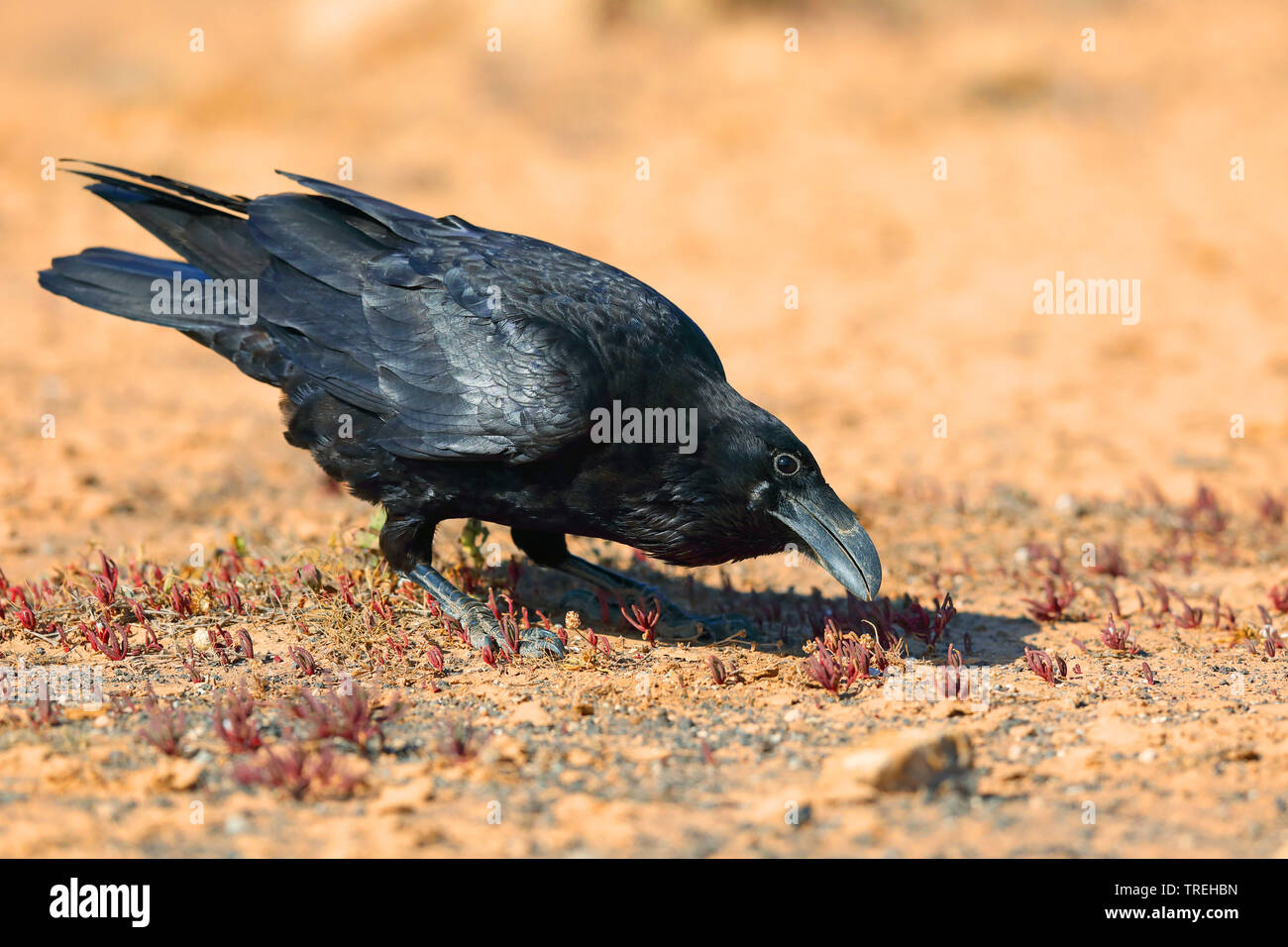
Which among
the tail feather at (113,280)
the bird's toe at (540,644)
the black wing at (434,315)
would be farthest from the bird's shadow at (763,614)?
the tail feather at (113,280)

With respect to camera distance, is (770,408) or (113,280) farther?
(770,408)

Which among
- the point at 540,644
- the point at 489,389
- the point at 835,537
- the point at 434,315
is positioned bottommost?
the point at 540,644

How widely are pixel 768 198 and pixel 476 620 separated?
9.96m

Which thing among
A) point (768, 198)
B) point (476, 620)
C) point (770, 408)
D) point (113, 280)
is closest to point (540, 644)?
point (476, 620)

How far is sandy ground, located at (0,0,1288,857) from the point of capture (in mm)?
3795

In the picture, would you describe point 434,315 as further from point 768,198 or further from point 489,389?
point 768,198

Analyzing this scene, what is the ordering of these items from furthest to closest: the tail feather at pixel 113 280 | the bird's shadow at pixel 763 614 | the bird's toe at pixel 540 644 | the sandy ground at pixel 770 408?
the tail feather at pixel 113 280
the bird's shadow at pixel 763 614
the bird's toe at pixel 540 644
the sandy ground at pixel 770 408

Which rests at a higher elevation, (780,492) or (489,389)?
(489,389)

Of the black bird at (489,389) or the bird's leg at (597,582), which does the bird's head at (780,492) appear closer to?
the black bird at (489,389)

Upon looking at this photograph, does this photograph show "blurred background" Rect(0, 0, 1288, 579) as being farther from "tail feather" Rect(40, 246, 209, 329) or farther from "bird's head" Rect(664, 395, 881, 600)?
"bird's head" Rect(664, 395, 881, 600)

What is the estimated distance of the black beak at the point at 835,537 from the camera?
4.95 metres

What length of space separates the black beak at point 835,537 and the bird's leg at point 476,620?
1082 millimetres

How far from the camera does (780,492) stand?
5070 millimetres
